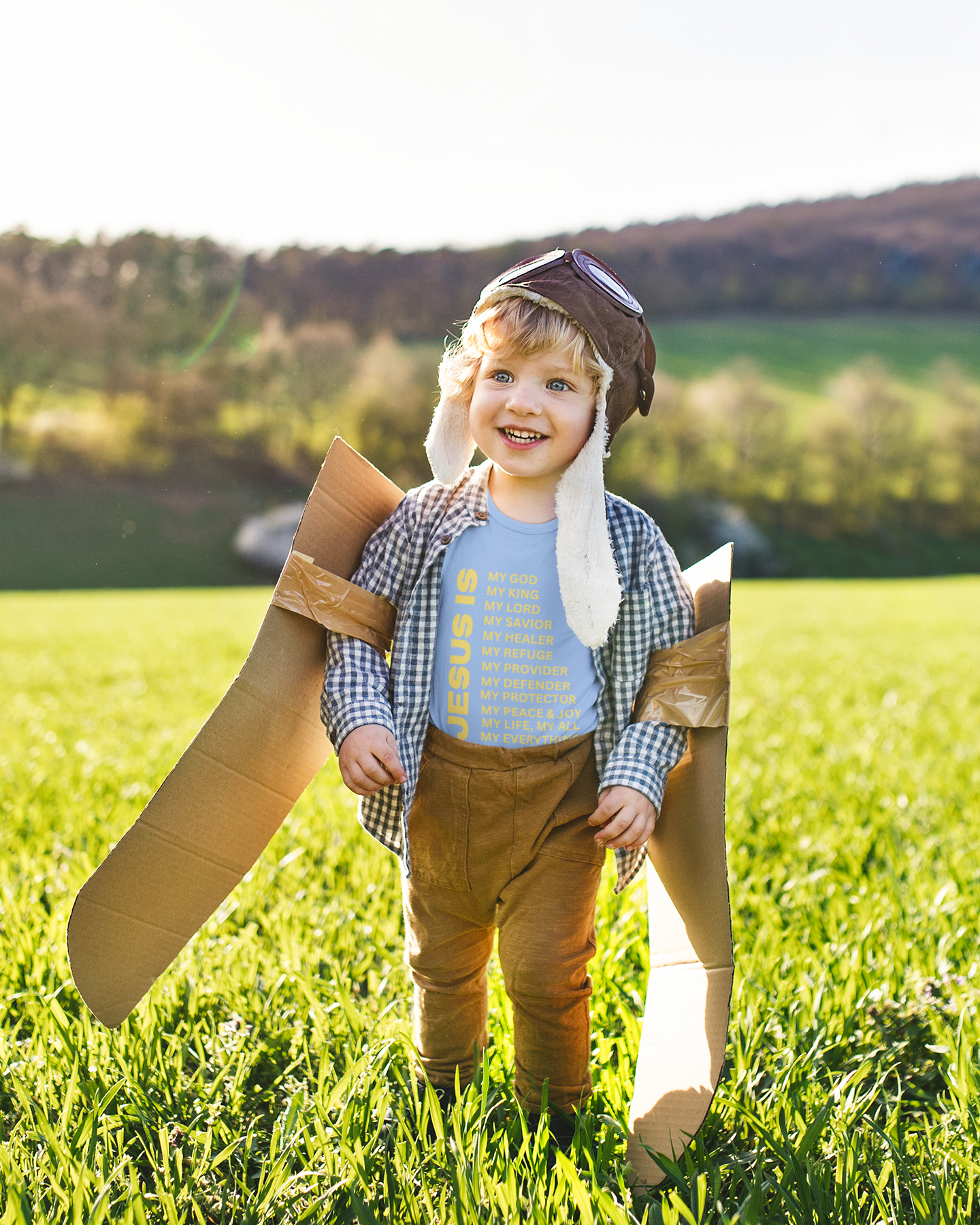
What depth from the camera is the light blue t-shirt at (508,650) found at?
6.09 ft

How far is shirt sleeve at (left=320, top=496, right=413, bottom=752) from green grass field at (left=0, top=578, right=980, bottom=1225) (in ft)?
2.19

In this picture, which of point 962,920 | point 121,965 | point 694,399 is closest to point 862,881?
point 962,920

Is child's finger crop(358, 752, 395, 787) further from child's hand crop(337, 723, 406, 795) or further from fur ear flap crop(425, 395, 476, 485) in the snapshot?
fur ear flap crop(425, 395, 476, 485)

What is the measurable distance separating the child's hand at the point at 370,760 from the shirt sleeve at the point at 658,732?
0.39 metres

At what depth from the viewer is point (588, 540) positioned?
1.78m

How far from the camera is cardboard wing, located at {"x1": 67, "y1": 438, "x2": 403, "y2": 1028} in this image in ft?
5.55

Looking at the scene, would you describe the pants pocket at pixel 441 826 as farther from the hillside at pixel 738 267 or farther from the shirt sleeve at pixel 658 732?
the hillside at pixel 738 267

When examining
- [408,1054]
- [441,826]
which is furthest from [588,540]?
[408,1054]

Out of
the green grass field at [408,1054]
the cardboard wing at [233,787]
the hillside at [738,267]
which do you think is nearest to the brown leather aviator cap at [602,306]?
the cardboard wing at [233,787]

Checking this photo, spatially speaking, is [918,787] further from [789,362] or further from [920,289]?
[920,289]

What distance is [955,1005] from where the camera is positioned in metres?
2.21

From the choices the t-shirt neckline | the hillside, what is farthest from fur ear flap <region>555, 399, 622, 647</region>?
the hillside

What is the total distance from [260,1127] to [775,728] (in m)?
4.11

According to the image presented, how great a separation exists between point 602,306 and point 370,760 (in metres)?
0.92
